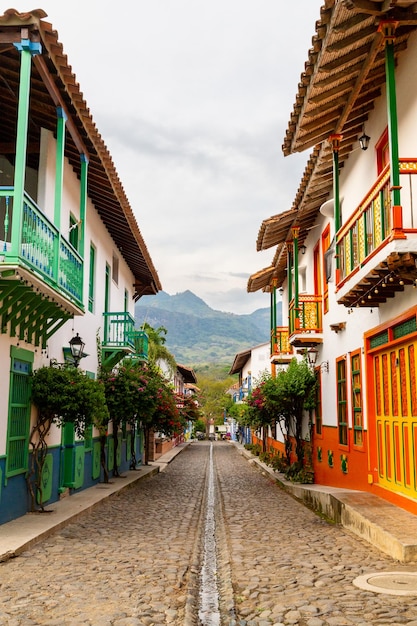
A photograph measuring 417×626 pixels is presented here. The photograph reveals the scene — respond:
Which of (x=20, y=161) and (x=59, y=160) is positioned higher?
(x=59, y=160)

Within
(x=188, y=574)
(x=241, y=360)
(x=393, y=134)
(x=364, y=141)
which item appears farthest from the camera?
(x=241, y=360)

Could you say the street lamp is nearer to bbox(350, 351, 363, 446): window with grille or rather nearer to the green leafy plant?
bbox(350, 351, 363, 446): window with grille

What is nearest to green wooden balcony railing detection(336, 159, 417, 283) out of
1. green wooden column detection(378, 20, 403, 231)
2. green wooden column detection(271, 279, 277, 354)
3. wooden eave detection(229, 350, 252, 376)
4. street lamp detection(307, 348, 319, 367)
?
green wooden column detection(378, 20, 403, 231)

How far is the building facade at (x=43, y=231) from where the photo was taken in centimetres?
819

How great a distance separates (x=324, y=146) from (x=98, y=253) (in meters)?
6.96

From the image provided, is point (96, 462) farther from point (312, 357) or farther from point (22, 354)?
point (22, 354)

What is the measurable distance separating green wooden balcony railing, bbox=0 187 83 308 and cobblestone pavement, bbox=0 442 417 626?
3.56 m

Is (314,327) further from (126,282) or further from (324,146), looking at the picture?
(126,282)

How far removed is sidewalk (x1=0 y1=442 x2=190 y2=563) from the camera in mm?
7922

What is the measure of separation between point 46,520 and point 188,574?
12.0 feet

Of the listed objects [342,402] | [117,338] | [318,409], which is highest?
[117,338]

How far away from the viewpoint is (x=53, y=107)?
1008 centimetres

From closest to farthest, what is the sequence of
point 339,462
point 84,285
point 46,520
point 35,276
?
point 35,276 < point 46,520 < point 339,462 < point 84,285

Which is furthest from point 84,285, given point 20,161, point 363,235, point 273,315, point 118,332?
point 273,315
